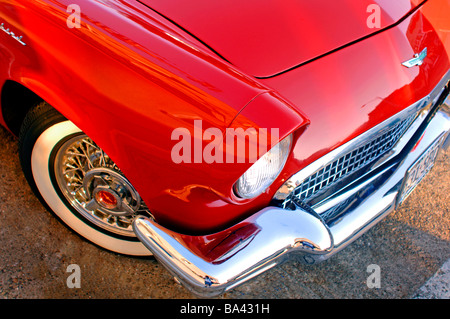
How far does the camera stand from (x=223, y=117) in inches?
53.5

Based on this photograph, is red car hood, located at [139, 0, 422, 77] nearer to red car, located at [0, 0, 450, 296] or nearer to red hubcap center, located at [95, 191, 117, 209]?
red car, located at [0, 0, 450, 296]

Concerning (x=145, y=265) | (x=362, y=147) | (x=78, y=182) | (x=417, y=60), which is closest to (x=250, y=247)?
(x=362, y=147)

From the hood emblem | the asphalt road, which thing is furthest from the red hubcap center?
the hood emblem

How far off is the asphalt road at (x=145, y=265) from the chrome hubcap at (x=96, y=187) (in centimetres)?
21

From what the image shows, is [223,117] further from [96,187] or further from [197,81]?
[96,187]

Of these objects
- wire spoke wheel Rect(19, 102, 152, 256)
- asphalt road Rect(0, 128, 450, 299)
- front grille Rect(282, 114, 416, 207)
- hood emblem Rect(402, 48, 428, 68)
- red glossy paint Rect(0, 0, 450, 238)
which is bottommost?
asphalt road Rect(0, 128, 450, 299)

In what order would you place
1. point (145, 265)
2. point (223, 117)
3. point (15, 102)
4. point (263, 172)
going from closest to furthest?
1. point (223, 117)
2. point (263, 172)
3. point (15, 102)
4. point (145, 265)

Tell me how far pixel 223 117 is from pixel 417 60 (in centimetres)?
100

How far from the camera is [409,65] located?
186 centimetres

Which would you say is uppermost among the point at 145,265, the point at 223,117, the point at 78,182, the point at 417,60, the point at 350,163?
the point at 417,60

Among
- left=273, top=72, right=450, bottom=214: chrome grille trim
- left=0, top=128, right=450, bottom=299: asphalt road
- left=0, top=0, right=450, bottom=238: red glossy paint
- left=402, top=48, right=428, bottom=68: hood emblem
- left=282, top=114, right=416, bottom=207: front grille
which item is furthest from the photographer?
left=0, top=128, right=450, bottom=299: asphalt road

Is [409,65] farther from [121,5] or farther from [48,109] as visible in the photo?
[48,109]

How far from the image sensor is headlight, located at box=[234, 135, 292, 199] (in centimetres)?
144
